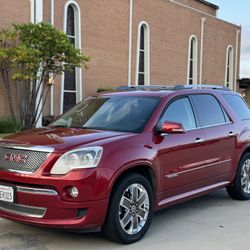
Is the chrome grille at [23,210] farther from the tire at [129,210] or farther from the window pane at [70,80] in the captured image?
the window pane at [70,80]

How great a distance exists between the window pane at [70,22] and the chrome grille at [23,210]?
17113mm

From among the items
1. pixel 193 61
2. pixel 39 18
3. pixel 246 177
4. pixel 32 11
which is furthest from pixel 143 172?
pixel 193 61

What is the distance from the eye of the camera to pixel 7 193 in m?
5.29

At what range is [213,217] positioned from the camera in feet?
22.1

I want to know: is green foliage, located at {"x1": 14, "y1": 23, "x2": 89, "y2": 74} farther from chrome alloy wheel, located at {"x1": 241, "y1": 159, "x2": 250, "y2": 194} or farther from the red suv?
chrome alloy wheel, located at {"x1": 241, "y1": 159, "x2": 250, "y2": 194}

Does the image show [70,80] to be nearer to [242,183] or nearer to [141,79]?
[141,79]

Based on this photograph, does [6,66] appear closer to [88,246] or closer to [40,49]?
[40,49]

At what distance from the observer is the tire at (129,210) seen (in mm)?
5242

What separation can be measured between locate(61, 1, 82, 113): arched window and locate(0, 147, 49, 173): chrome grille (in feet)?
53.0

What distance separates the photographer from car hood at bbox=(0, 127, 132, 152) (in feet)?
17.2

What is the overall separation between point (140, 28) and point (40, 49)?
33.4 feet

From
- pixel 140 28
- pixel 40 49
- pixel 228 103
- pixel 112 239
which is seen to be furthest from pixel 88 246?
pixel 140 28

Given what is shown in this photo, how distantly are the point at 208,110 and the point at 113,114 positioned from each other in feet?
5.44

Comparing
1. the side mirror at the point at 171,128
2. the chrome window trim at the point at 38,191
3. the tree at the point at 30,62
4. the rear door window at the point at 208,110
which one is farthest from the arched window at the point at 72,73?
the chrome window trim at the point at 38,191
